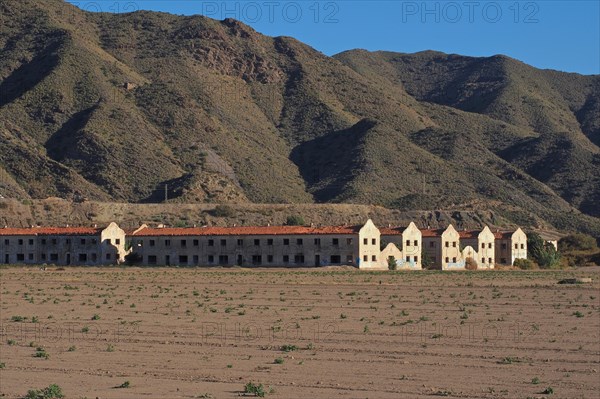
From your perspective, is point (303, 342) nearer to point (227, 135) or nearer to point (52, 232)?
point (52, 232)

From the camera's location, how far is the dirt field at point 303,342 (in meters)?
22.7

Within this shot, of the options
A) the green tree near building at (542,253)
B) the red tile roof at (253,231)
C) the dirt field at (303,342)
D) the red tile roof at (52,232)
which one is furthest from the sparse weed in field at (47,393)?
the green tree near building at (542,253)

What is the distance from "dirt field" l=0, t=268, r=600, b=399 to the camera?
2272 centimetres

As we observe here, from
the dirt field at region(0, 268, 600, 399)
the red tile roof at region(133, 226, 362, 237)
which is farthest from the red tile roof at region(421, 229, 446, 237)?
the dirt field at region(0, 268, 600, 399)

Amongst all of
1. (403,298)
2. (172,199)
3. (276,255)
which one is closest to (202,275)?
(276,255)

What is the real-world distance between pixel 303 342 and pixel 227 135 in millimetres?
126575

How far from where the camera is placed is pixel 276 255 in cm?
8756

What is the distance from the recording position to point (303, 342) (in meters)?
29.5

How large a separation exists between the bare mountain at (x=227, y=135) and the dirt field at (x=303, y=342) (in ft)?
269

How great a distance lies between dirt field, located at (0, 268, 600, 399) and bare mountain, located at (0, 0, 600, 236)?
81870 millimetres

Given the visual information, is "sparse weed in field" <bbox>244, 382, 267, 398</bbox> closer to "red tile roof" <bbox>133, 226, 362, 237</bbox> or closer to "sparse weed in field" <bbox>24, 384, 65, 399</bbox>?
"sparse weed in field" <bbox>24, 384, 65, 399</bbox>

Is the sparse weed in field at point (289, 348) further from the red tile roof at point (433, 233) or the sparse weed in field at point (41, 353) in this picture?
the red tile roof at point (433, 233)

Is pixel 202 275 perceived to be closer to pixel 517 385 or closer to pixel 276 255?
pixel 276 255

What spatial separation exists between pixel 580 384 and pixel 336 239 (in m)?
63.6
